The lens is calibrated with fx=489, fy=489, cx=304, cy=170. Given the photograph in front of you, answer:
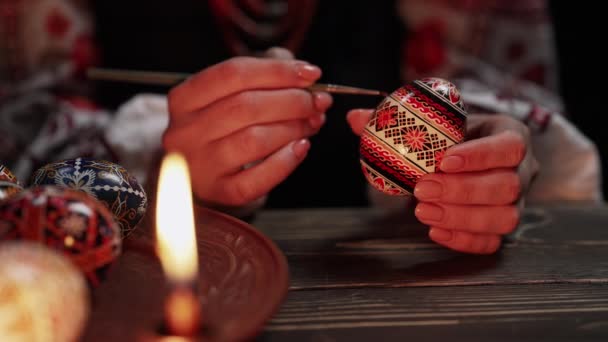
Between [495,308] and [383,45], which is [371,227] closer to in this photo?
[495,308]

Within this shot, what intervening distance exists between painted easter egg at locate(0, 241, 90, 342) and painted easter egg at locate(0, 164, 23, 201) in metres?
0.18

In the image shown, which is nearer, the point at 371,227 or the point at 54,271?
the point at 54,271

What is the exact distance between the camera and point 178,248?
0.42 meters

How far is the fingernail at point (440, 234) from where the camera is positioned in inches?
31.7

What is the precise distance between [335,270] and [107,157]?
2.67ft

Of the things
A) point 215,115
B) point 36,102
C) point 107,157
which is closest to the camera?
point 215,115

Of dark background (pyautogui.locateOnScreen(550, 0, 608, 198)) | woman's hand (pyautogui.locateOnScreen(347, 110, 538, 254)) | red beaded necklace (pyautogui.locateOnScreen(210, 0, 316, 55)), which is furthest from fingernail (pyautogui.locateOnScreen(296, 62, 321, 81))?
dark background (pyautogui.locateOnScreen(550, 0, 608, 198))

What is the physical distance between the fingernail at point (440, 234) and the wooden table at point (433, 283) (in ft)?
0.12

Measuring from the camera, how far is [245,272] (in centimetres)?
55

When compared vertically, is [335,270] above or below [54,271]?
below

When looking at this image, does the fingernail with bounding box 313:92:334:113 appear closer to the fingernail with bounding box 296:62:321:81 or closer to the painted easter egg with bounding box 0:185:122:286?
the fingernail with bounding box 296:62:321:81

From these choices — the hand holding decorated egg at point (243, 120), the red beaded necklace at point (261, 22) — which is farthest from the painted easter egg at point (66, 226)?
the red beaded necklace at point (261, 22)

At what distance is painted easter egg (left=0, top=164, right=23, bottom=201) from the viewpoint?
593 millimetres

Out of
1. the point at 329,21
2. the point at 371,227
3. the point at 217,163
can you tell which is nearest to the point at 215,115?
the point at 217,163
